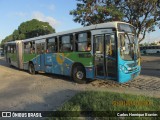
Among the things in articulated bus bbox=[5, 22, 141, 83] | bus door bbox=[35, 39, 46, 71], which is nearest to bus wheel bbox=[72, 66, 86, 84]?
Result: articulated bus bbox=[5, 22, 141, 83]

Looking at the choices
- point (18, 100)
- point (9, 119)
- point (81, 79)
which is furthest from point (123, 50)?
point (9, 119)

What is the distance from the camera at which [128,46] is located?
11.5 m

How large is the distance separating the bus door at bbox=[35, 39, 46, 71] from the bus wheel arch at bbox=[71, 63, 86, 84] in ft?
12.8

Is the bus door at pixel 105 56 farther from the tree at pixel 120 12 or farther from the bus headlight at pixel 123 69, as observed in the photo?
the tree at pixel 120 12

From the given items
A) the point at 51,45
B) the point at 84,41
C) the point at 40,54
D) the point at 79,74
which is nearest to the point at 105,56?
the point at 84,41

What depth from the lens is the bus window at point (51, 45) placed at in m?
15.5

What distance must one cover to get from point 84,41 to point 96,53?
1.12 metres

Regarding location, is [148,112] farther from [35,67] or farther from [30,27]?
[30,27]

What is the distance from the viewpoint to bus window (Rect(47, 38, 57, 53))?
15477mm

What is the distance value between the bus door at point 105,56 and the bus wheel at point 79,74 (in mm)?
1254

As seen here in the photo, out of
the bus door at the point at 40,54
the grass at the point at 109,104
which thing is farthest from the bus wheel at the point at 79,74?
the grass at the point at 109,104

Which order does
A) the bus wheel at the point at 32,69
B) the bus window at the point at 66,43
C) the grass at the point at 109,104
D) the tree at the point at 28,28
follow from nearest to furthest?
the grass at the point at 109,104 < the bus window at the point at 66,43 < the bus wheel at the point at 32,69 < the tree at the point at 28,28

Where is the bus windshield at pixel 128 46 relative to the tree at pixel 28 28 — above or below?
below

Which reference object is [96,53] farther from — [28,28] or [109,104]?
[28,28]
